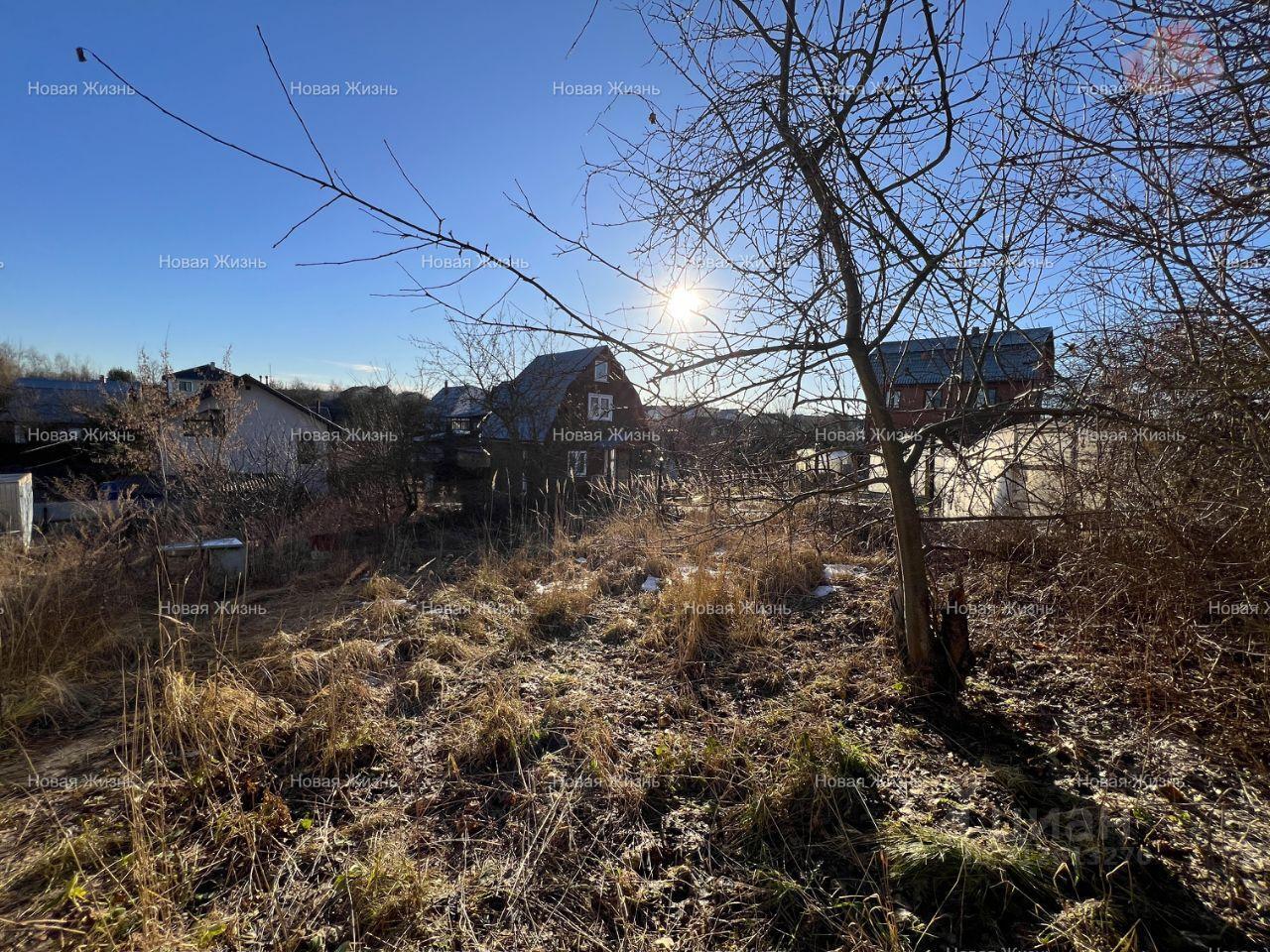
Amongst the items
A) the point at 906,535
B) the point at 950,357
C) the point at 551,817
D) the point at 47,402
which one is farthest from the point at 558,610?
the point at 47,402

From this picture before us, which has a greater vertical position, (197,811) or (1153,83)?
(1153,83)

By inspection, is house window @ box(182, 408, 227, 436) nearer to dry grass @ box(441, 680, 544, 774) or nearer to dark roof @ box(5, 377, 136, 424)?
dry grass @ box(441, 680, 544, 774)

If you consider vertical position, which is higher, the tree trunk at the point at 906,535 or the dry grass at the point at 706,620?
the tree trunk at the point at 906,535

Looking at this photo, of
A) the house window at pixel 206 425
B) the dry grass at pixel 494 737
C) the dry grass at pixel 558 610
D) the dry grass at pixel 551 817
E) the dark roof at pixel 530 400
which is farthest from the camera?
the dark roof at pixel 530 400

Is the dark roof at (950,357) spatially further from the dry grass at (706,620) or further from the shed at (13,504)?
the shed at (13,504)

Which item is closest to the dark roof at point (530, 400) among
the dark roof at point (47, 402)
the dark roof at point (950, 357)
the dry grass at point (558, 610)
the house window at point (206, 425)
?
the house window at point (206, 425)

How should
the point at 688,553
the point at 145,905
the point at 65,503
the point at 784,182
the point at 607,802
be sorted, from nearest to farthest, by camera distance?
1. the point at 145,905
2. the point at 607,802
3. the point at 784,182
4. the point at 688,553
5. the point at 65,503

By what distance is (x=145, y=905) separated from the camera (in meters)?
1.94

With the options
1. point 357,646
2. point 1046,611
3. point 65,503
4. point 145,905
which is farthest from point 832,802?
point 65,503

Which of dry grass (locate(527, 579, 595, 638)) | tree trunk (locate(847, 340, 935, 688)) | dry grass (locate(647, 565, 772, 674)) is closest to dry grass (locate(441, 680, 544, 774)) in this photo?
dry grass (locate(647, 565, 772, 674))

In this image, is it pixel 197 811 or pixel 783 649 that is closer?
pixel 197 811

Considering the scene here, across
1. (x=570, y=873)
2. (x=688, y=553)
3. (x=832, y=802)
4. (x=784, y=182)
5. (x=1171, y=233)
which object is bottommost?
(x=570, y=873)

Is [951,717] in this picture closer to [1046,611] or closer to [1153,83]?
[1046,611]

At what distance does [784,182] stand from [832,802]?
3.06 meters
